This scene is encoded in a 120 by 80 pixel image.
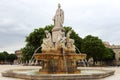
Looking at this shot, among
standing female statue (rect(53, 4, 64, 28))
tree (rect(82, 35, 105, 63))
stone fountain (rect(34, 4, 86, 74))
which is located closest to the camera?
stone fountain (rect(34, 4, 86, 74))

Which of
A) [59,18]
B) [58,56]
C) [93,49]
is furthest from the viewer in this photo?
[93,49]

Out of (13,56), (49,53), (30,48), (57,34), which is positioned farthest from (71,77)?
(13,56)

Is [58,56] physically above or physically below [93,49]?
below

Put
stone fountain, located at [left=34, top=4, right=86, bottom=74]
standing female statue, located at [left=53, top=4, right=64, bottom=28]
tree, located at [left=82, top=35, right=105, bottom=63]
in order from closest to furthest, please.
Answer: stone fountain, located at [left=34, top=4, right=86, bottom=74], standing female statue, located at [left=53, top=4, right=64, bottom=28], tree, located at [left=82, top=35, right=105, bottom=63]

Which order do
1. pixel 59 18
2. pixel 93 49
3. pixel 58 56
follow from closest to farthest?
pixel 58 56 < pixel 59 18 < pixel 93 49

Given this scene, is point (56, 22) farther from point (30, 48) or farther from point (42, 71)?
A: point (30, 48)

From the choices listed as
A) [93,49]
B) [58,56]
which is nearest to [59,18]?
[58,56]

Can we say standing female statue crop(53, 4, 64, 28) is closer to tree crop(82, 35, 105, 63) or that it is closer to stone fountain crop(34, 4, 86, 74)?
stone fountain crop(34, 4, 86, 74)

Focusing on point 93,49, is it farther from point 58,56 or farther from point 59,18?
point 58,56

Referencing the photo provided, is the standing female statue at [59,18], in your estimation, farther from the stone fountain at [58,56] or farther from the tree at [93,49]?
the tree at [93,49]

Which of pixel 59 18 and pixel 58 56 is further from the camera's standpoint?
pixel 59 18

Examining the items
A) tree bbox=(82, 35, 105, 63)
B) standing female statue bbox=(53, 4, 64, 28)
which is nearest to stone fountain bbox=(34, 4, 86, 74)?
standing female statue bbox=(53, 4, 64, 28)

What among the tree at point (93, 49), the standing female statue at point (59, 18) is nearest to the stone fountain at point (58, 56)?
the standing female statue at point (59, 18)

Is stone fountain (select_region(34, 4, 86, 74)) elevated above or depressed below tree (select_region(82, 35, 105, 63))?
below
